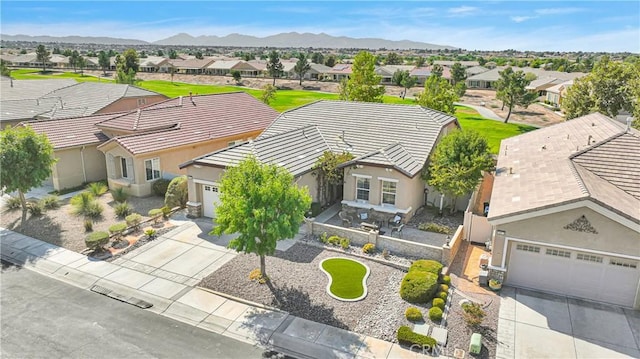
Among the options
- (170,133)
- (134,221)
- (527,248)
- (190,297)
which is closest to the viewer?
(190,297)

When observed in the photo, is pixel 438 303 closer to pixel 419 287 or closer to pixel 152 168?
pixel 419 287

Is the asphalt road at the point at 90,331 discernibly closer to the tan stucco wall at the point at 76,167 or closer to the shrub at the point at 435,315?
the shrub at the point at 435,315

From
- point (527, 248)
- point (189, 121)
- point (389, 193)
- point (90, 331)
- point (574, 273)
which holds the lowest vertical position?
point (90, 331)

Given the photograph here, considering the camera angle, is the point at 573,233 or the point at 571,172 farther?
the point at 571,172

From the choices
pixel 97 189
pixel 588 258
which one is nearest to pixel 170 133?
pixel 97 189

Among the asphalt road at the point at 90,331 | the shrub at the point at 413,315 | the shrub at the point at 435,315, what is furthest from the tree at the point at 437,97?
the asphalt road at the point at 90,331

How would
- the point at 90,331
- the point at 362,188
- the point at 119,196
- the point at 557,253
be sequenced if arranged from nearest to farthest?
the point at 90,331 → the point at 557,253 → the point at 362,188 → the point at 119,196

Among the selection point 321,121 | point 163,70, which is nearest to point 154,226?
point 321,121
